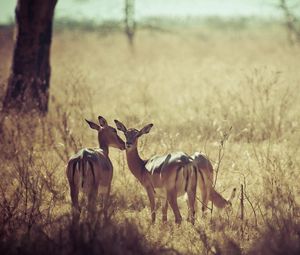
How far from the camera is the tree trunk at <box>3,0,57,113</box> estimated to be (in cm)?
948

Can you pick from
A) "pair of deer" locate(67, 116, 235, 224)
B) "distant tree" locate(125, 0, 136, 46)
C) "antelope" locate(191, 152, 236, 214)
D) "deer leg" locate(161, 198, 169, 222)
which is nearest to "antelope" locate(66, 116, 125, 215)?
"pair of deer" locate(67, 116, 235, 224)

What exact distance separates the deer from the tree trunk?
13.5 ft

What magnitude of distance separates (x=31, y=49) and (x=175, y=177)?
6.09 m

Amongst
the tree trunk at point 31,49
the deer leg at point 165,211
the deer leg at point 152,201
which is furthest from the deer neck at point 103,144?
the tree trunk at point 31,49

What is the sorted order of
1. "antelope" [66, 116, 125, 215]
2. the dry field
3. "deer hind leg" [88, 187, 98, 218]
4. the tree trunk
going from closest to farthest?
1. "deer hind leg" [88, 187, 98, 218]
2. the dry field
3. "antelope" [66, 116, 125, 215]
4. the tree trunk

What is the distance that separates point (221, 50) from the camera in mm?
22406

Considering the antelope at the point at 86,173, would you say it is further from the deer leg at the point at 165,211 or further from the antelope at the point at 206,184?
the antelope at the point at 206,184

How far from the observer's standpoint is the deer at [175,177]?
4.81m

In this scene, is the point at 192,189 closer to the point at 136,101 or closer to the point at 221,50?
the point at 136,101

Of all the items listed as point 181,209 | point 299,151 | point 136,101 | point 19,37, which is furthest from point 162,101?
point 181,209

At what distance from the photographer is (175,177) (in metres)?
4.80

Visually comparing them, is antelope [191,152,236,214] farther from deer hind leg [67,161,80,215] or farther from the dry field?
deer hind leg [67,161,80,215]

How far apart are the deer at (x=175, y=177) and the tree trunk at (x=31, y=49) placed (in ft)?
13.5

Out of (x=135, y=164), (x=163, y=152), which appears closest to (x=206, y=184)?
(x=135, y=164)
